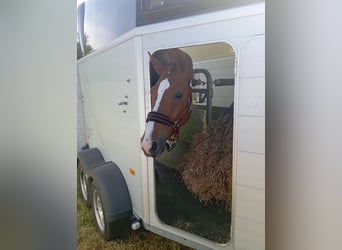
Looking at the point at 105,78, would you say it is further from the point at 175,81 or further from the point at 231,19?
the point at 231,19

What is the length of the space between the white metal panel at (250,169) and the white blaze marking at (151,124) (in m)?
0.24

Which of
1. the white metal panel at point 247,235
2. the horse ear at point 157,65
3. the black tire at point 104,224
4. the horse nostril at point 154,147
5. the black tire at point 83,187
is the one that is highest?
the horse ear at point 157,65

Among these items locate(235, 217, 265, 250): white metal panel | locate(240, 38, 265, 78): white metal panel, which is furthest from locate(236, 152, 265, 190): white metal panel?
locate(240, 38, 265, 78): white metal panel

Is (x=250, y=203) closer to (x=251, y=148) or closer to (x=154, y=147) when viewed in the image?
(x=251, y=148)

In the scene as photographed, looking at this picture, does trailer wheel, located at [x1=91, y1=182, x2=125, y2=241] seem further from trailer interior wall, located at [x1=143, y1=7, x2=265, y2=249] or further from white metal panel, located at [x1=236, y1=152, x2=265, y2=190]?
white metal panel, located at [x1=236, y1=152, x2=265, y2=190]

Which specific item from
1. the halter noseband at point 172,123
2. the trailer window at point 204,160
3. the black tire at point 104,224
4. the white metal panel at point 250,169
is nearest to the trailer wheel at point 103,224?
the black tire at point 104,224

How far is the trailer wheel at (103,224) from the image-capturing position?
0.77 m

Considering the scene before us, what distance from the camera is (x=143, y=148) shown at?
0.78 meters

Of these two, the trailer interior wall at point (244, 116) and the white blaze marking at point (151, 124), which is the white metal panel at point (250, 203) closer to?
the trailer interior wall at point (244, 116)

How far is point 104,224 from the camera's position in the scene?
0.77 meters

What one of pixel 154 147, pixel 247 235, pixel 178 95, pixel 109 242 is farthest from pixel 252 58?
pixel 109 242

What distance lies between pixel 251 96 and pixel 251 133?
0.32ft
